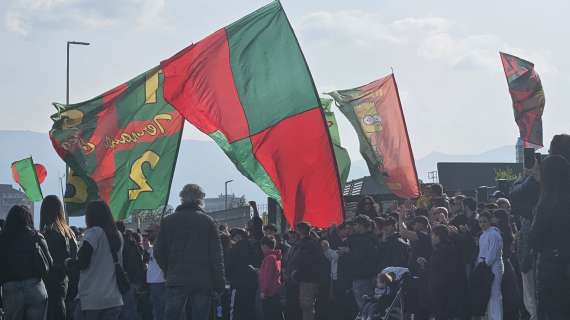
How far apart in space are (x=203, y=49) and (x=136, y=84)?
1.60 meters

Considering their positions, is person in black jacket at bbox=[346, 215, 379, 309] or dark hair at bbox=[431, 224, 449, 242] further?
person in black jacket at bbox=[346, 215, 379, 309]

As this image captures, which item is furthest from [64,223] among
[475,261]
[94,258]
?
[475,261]

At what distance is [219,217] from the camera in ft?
113

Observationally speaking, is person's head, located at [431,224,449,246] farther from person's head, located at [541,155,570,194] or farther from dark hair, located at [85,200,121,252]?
person's head, located at [541,155,570,194]

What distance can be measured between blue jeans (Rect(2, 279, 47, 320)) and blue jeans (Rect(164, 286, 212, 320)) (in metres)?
1.54

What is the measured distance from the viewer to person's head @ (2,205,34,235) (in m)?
11.9

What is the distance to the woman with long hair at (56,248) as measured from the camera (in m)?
12.2

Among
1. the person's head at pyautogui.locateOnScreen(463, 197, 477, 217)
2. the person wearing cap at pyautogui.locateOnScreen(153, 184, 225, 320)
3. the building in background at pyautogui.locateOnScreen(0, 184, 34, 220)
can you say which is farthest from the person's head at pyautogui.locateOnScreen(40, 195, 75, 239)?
the building in background at pyautogui.locateOnScreen(0, 184, 34, 220)

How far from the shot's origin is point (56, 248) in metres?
12.4

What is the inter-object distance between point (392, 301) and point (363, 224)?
1553mm

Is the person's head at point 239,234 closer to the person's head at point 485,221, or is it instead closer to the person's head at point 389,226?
the person's head at point 389,226

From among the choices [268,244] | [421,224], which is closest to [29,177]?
[268,244]

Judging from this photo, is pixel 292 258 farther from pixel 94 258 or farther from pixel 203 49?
pixel 94 258

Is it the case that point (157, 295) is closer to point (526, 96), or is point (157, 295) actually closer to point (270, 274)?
point (270, 274)
